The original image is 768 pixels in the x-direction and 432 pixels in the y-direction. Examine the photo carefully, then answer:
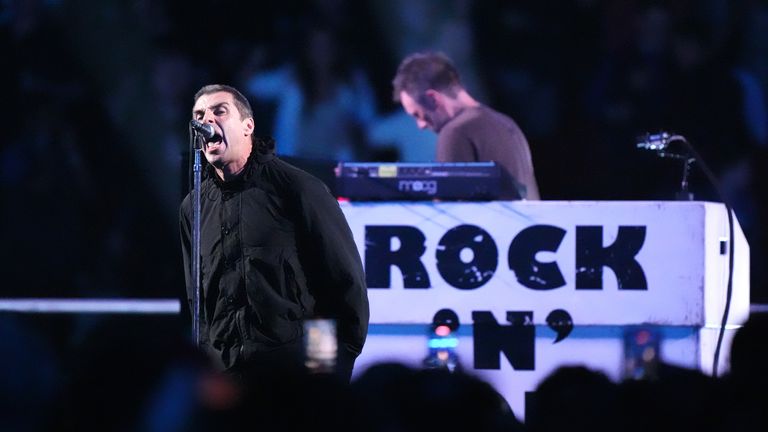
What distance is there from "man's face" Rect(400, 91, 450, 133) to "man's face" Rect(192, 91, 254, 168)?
211cm

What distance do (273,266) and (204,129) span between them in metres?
0.58

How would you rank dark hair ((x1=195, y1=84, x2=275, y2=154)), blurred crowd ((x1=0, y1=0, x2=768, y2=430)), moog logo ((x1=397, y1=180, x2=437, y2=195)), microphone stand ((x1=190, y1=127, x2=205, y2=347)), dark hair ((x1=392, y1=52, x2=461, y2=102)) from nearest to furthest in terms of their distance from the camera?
microphone stand ((x1=190, y1=127, x2=205, y2=347))
dark hair ((x1=195, y1=84, x2=275, y2=154))
moog logo ((x1=397, y1=180, x2=437, y2=195))
dark hair ((x1=392, y1=52, x2=461, y2=102))
blurred crowd ((x1=0, y1=0, x2=768, y2=430))

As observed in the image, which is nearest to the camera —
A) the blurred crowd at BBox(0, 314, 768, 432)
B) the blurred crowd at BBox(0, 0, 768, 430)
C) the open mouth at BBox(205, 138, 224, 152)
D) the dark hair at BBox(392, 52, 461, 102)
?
the blurred crowd at BBox(0, 314, 768, 432)

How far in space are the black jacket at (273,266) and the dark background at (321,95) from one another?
3.03 metres

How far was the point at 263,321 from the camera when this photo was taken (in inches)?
190

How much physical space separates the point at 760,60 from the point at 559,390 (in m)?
6.27

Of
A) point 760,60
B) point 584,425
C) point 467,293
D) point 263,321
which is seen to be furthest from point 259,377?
point 760,60

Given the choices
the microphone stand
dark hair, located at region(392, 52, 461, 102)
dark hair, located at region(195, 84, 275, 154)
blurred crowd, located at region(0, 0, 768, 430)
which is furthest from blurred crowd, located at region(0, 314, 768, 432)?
blurred crowd, located at region(0, 0, 768, 430)

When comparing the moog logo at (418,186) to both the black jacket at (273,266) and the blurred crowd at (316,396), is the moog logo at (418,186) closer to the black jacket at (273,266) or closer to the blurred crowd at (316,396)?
the black jacket at (273,266)

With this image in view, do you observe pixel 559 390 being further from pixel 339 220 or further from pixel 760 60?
pixel 760 60

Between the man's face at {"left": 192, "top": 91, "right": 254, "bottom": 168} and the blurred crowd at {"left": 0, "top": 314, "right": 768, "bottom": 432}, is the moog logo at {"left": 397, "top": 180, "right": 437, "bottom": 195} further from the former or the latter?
the blurred crowd at {"left": 0, "top": 314, "right": 768, "bottom": 432}

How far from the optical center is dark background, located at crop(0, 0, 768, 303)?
8.18 metres

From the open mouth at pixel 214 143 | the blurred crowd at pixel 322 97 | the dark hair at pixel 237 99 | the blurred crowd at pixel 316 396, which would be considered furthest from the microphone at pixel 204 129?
the blurred crowd at pixel 322 97

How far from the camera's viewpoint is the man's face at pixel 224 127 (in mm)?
4973
